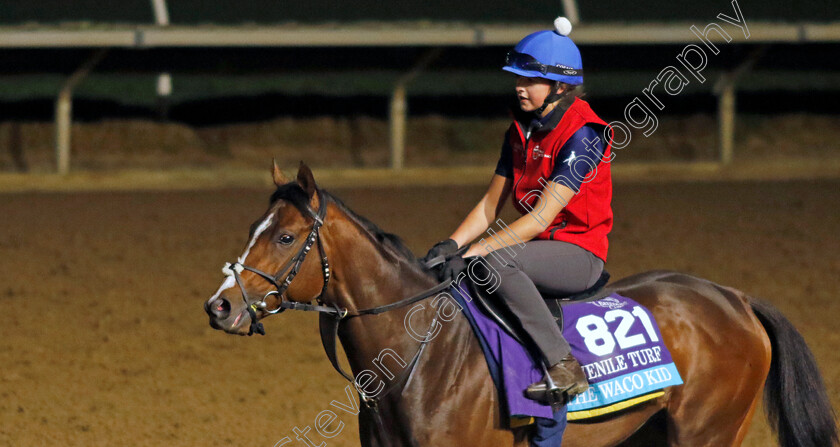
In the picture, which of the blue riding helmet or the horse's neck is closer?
the horse's neck

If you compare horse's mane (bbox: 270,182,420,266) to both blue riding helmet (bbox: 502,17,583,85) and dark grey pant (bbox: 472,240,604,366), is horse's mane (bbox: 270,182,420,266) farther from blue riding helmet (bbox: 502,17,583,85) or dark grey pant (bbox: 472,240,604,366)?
blue riding helmet (bbox: 502,17,583,85)

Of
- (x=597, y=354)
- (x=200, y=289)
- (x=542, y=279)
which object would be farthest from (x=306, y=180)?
(x=200, y=289)

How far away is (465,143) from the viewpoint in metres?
14.7

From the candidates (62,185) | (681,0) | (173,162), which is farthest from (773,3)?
(62,185)

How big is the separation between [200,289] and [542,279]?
200 inches

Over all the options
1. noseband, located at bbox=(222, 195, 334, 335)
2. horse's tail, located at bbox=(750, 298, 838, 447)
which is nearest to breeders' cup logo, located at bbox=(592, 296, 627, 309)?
horse's tail, located at bbox=(750, 298, 838, 447)

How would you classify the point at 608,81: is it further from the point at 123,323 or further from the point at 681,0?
the point at 123,323

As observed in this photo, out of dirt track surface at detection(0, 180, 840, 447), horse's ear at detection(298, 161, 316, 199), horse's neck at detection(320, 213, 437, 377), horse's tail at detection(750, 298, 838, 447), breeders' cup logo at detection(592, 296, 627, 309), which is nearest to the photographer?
horse's ear at detection(298, 161, 316, 199)

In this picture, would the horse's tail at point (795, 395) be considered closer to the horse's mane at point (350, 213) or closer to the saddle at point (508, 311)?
the saddle at point (508, 311)

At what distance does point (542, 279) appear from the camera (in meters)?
3.33

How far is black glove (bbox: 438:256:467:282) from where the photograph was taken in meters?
3.26

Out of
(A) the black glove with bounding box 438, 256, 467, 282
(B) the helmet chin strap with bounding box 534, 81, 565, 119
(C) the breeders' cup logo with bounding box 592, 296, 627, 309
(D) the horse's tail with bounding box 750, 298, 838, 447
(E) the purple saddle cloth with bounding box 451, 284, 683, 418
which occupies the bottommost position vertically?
(D) the horse's tail with bounding box 750, 298, 838, 447

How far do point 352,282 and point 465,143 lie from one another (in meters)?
11.7

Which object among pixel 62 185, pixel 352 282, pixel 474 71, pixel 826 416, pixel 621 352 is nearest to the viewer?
pixel 352 282
